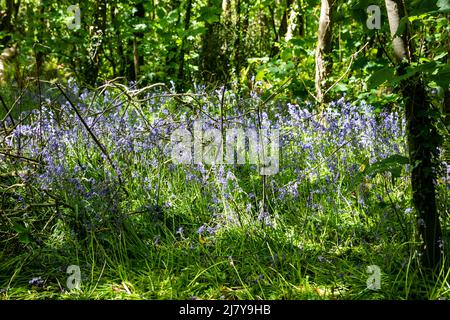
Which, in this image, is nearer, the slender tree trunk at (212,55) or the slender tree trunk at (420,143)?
the slender tree trunk at (420,143)

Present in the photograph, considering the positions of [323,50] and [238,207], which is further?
[323,50]

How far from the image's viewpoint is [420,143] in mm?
2660

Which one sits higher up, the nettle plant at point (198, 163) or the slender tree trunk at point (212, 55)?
the slender tree trunk at point (212, 55)

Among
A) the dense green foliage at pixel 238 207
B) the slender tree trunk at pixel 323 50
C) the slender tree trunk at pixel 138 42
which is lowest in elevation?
the dense green foliage at pixel 238 207

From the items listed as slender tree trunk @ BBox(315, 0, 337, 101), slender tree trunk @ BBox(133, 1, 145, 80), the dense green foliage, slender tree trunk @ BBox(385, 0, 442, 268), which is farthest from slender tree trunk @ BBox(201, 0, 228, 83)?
slender tree trunk @ BBox(385, 0, 442, 268)

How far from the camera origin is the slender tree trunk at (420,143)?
2607 millimetres

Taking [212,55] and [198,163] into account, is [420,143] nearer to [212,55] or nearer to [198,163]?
[198,163]

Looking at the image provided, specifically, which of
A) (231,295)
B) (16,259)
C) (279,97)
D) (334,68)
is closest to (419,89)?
(231,295)

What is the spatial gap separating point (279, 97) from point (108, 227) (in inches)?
105

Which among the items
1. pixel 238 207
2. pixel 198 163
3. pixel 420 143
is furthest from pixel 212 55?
pixel 420 143

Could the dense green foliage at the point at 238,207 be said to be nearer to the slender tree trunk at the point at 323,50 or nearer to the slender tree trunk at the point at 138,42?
the slender tree trunk at the point at 323,50

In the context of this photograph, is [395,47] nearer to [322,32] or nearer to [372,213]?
[372,213]

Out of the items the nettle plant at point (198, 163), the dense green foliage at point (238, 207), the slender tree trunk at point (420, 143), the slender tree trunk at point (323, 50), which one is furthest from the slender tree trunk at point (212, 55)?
the slender tree trunk at point (420, 143)

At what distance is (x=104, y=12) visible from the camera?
8.40 meters
